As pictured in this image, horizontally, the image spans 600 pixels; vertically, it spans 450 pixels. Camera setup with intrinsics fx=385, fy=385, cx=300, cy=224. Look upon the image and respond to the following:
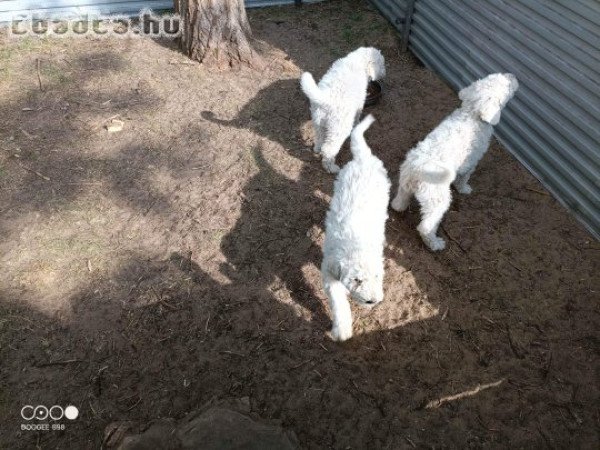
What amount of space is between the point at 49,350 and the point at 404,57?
20.8 feet

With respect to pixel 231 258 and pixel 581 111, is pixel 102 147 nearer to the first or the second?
pixel 231 258

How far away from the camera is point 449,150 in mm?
3721

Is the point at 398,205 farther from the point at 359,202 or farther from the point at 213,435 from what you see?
the point at 213,435

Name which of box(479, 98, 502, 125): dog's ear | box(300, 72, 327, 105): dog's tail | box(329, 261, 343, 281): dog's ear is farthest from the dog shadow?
box(479, 98, 502, 125): dog's ear

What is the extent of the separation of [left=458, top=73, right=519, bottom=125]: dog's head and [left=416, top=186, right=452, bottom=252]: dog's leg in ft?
2.98

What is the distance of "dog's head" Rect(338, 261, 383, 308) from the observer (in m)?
2.75

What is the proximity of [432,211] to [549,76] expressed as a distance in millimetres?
2149

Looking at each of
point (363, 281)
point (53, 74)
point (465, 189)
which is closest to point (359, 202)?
point (363, 281)

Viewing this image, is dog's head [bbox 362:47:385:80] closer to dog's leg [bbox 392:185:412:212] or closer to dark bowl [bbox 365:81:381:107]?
dark bowl [bbox 365:81:381:107]

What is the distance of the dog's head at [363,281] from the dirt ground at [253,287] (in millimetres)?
750

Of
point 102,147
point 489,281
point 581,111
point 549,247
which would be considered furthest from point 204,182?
point 581,111

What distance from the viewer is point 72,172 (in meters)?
4.44

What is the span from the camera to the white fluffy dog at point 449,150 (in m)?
3.62

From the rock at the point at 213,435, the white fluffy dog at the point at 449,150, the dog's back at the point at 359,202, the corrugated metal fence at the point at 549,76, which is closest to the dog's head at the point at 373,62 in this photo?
the white fluffy dog at the point at 449,150
